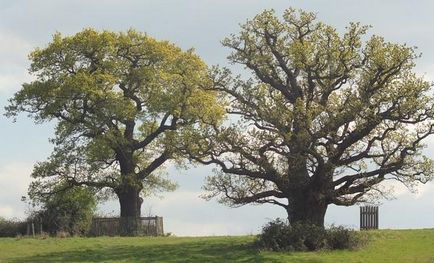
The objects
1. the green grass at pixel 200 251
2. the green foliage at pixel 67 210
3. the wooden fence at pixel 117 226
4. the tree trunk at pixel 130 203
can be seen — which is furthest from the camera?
the tree trunk at pixel 130 203

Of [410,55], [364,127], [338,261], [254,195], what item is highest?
[410,55]

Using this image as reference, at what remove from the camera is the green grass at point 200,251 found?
3881 centimetres

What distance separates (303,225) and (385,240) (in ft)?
19.3

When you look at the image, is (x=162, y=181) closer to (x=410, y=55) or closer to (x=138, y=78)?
(x=138, y=78)

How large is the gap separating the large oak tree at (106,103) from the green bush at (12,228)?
11.1ft

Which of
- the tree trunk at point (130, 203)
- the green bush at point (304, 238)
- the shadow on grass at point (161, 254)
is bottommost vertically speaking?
the shadow on grass at point (161, 254)

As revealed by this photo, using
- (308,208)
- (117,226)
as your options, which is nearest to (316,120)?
(308,208)

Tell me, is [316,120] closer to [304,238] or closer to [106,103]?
[304,238]

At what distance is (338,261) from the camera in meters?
37.9

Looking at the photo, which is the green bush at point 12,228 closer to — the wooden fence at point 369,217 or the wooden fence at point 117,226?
the wooden fence at point 117,226

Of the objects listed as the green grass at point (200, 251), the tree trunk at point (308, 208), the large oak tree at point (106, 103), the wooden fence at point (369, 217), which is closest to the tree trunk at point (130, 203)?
the large oak tree at point (106, 103)

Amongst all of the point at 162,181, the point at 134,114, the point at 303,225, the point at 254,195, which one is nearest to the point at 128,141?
the point at 134,114

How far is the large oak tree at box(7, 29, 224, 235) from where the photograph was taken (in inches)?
2498

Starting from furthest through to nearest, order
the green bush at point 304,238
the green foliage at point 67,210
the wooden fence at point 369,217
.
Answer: the green foliage at point 67,210
the wooden fence at point 369,217
the green bush at point 304,238
